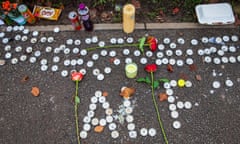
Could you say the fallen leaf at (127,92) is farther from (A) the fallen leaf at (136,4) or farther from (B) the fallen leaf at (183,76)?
(A) the fallen leaf at (136,4)

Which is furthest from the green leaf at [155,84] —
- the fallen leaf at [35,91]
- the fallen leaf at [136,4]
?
the fallen leaf at [35,91]

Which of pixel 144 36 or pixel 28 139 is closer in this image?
pixel 28 139

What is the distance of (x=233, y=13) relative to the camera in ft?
11.4

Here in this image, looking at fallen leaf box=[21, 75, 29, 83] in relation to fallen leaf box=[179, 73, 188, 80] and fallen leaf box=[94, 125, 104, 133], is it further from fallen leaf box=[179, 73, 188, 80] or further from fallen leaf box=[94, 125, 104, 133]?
fallen leaf box=[179, 73, 188, 80]

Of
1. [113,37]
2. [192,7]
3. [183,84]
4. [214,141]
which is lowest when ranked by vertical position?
[214,141]

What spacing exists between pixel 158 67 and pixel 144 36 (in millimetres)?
445

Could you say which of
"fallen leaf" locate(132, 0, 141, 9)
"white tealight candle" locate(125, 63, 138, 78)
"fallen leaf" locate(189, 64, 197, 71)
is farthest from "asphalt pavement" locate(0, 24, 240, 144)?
"fallen leaf" locate(132, 0, 141, 9)

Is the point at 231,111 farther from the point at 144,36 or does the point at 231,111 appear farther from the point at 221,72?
the point at 144,36

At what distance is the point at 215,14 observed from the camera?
3355mm

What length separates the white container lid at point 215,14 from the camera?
333cm

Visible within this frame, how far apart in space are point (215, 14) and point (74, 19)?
1641 millimetres

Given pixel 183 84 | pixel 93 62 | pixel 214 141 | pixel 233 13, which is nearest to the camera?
pixel 214 141

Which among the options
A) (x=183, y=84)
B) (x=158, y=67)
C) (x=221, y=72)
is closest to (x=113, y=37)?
(x=158, y=67)

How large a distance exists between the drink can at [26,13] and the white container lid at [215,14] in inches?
78.1
